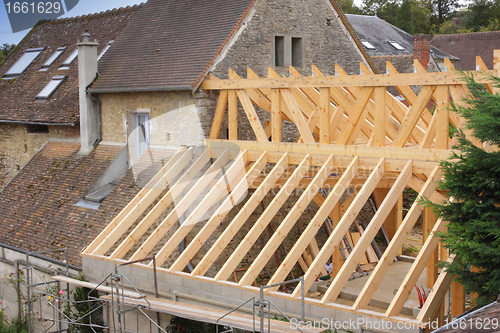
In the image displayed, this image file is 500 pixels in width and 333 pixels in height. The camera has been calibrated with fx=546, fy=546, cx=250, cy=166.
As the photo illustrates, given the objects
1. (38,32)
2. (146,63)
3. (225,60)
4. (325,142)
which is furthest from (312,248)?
(38,32)

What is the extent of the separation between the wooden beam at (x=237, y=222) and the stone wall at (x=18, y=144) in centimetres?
723

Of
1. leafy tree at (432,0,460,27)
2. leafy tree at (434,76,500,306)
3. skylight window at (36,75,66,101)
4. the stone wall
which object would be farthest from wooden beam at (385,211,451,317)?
leafy tree at (432,0,460,27)

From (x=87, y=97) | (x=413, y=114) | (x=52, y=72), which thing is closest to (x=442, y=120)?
(x=413, y=114)

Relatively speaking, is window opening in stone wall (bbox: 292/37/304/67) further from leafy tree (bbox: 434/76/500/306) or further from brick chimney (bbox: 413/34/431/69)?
brick chimney (bbox: 413/34/431/69)

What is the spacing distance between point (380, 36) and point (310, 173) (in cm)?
1909

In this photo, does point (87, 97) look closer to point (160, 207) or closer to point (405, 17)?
point (160, 207)

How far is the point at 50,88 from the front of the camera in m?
15.4

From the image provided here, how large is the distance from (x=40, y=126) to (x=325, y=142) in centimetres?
924

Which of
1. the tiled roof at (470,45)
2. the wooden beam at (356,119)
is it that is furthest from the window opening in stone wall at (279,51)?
the tiled roof at (470,45)

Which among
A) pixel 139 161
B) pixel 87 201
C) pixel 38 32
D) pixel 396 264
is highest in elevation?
pixel 38 32

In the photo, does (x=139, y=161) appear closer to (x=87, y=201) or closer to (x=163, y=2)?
(x=87, y=201)

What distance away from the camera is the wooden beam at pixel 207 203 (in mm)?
9445

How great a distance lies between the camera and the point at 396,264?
14008 millimetres

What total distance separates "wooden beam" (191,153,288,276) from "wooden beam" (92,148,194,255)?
6.55ft
